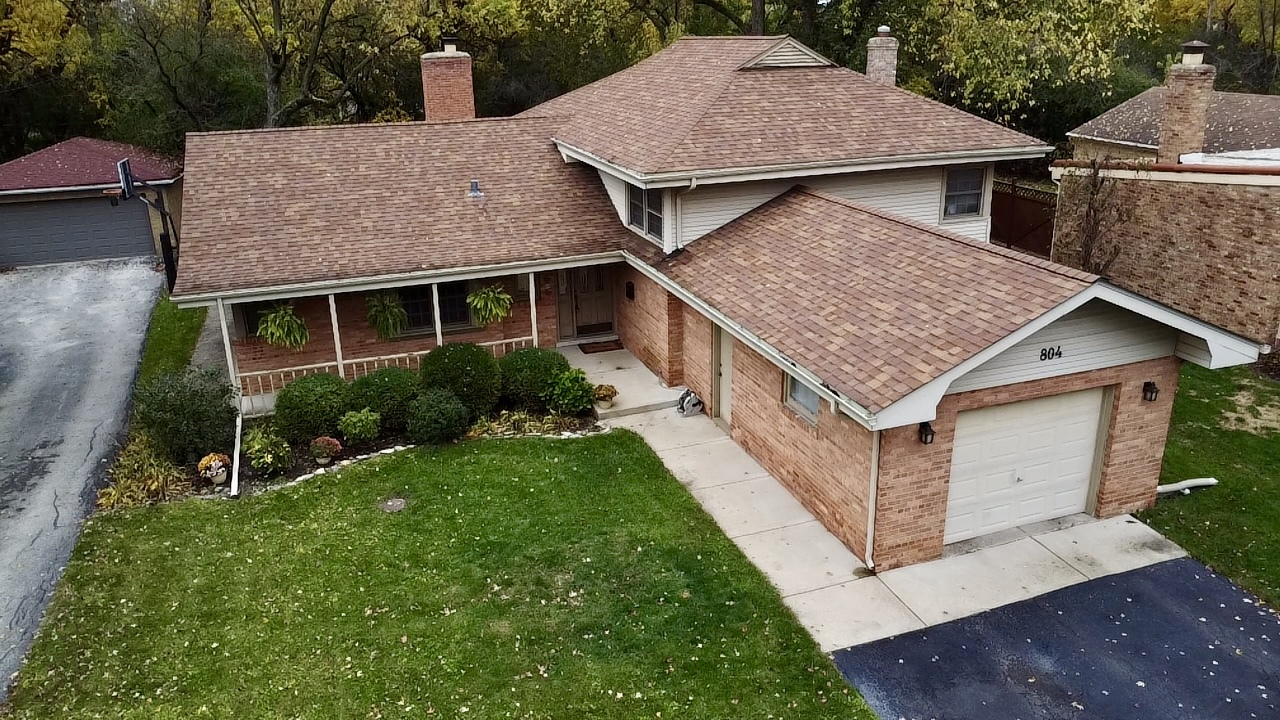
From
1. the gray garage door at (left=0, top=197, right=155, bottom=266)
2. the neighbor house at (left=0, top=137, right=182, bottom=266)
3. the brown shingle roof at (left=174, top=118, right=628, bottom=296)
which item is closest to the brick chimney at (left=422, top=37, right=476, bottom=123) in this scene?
the brown shingle roof at (left=174, top=118, right=628, bottom=296)

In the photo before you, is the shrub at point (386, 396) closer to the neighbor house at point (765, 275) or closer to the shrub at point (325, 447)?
the shrub at point (325, 447)

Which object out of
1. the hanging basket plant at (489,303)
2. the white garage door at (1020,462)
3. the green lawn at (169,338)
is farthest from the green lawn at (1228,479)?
the green lawn at (169,338)

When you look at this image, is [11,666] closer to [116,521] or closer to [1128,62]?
[116,521]

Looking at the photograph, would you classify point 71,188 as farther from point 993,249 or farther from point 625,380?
point 993,249

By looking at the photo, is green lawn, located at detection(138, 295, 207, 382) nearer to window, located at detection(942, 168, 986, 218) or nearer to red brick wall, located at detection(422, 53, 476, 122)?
red brick wall, located at detection(422, 53, 476, 122)

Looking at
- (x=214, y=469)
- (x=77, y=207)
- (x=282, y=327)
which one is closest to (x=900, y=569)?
(x=214, y=469)

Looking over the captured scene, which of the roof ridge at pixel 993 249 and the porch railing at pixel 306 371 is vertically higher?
the roof ridge at pixel 993 249

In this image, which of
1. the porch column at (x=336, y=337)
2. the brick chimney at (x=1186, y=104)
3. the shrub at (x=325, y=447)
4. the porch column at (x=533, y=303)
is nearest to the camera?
the shrub at (x=325, y=447)
